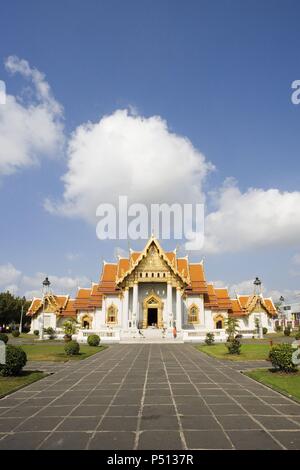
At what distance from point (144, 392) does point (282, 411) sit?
4163 millimetres

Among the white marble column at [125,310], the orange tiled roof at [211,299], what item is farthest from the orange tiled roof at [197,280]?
the white marble column at [125,310]

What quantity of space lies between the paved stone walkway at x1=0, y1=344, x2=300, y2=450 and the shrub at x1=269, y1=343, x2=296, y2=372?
1652mm

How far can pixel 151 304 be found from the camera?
158ft

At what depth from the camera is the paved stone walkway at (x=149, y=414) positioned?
6.98 m

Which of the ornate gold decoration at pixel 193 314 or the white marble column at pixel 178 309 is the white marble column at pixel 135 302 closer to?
the white marble column at pixel 178 309

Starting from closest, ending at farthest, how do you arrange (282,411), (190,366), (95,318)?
(282,411), (190,366), (95,318)

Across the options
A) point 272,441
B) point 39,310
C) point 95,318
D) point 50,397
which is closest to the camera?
point 272,441

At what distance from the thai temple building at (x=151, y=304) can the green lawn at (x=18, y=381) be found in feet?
→ 83.8

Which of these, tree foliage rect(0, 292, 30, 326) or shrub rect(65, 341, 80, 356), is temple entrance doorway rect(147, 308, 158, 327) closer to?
shrub rect(65, 341, 80, 356)

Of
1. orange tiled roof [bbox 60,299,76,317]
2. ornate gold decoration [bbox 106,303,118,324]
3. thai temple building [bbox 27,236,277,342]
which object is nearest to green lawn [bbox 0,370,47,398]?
thai temple building [bbox 27,236,277,342]

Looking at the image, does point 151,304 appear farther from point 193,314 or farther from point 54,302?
point 54,302
